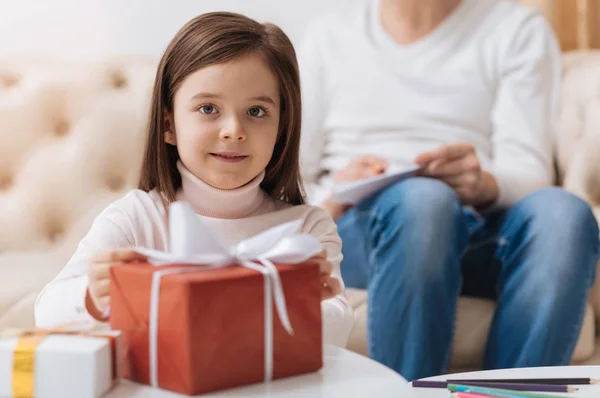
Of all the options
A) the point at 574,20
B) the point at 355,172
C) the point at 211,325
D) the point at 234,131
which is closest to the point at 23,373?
the point at 211,325

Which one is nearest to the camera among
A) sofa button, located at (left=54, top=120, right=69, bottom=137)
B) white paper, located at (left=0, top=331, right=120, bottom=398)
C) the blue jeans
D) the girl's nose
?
white paper, located at (left=0, top=331, right=120, bottom=398)

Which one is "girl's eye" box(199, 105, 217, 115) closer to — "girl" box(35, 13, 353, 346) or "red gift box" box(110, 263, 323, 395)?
"girl" box(35, 13, 353, 346)

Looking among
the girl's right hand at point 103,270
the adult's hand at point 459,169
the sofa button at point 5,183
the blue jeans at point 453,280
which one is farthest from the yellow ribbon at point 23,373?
the sofa button at point 5,183

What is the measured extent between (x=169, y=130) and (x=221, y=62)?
13cm

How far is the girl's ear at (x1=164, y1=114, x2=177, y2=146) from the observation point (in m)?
0.98

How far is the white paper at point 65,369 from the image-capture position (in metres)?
0.55

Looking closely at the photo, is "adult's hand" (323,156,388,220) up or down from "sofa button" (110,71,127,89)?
down

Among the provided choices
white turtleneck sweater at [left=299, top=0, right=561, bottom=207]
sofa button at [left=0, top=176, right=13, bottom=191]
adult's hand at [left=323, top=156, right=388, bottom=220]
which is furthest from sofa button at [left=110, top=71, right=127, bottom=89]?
adult's hand at [left=323, top=156, right=388, bottom=220]

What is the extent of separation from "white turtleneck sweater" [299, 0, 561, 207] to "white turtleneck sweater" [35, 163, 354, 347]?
556mm

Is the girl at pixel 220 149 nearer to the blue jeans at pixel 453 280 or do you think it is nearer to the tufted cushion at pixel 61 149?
the blue jeans at pixel 453 280

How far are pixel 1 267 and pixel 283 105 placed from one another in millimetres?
744

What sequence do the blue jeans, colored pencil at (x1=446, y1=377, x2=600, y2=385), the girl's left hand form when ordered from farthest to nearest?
the blue jeans
colored pencil at (x1=446, y1=377, x2=600, y2=385)
the girl's left hand

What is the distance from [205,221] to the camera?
96cm

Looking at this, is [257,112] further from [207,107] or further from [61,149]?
[61,149]
